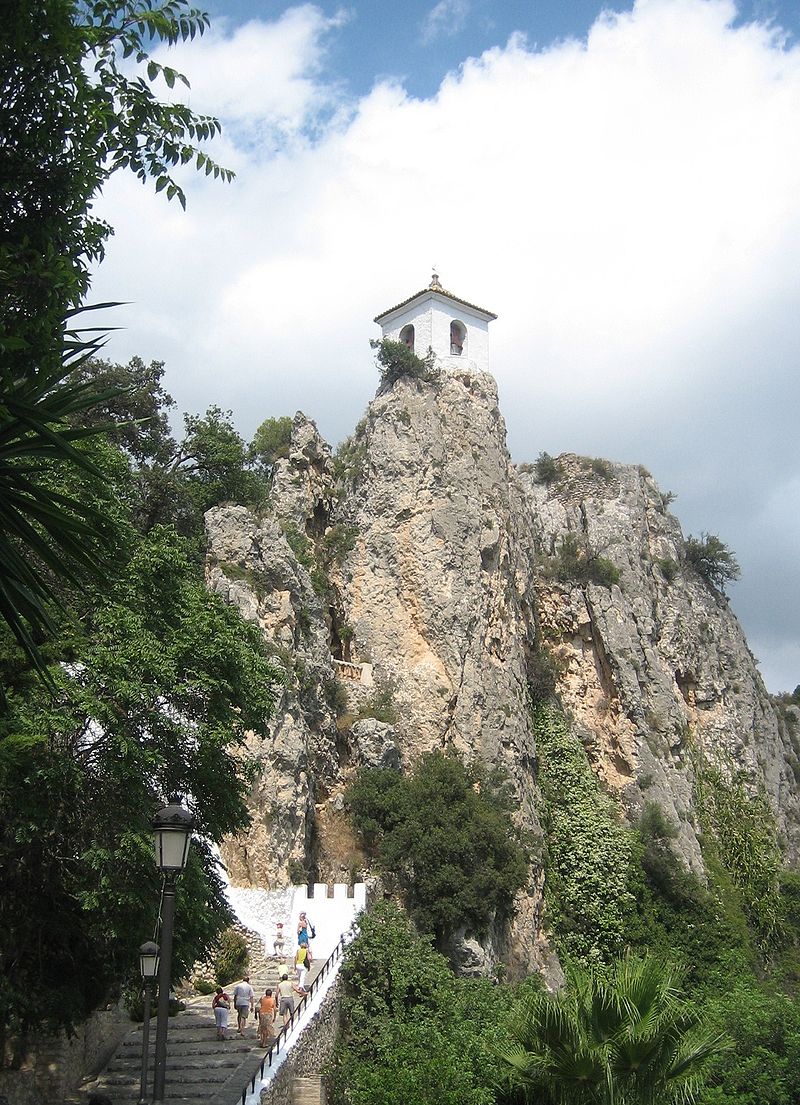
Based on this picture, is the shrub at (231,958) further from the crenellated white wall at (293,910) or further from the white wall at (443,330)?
the white wall at (443,330)

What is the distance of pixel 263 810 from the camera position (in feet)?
74.8

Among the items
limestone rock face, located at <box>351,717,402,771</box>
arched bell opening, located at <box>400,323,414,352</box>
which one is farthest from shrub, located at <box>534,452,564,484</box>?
limestone rock face, located at <box>351,717,402,771</box>

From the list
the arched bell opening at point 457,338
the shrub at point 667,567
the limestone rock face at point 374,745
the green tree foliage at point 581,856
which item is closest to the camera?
the limestone rock face at point 374,745

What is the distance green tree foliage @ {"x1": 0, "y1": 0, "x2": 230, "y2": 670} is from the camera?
7.04 metres

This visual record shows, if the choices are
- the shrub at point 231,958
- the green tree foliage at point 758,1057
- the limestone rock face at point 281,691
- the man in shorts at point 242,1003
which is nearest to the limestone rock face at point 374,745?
the limestone rock face at point 281,691

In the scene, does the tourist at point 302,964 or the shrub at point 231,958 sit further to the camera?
the shrub at point 231,958

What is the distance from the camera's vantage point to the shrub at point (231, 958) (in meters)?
19.0

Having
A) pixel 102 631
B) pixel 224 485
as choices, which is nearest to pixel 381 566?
pixel 224 485

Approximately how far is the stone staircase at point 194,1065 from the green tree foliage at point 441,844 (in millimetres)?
6789

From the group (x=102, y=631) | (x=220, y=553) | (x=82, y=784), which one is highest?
(x=220, y=553)

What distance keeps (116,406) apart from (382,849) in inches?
543

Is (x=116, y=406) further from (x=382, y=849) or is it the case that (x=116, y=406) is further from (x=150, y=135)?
(x=150, y=135)

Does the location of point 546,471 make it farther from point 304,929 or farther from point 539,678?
point 304,929

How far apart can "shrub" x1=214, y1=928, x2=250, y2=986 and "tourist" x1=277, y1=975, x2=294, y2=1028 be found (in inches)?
48.7
